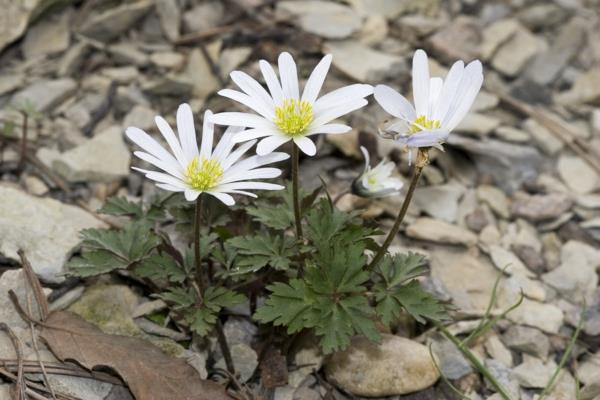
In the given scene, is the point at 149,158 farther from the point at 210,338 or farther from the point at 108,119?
the point at 108,119

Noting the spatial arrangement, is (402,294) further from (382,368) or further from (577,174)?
(577,174)

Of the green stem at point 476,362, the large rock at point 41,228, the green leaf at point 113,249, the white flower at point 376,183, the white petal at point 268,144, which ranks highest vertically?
the white petal at point 268,144

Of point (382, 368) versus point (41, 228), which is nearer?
point (382, 368)

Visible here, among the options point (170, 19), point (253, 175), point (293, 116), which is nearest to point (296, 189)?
point (253, 175)

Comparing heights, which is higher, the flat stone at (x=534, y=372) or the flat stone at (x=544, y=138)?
the flat stone at (x=544, y=138)

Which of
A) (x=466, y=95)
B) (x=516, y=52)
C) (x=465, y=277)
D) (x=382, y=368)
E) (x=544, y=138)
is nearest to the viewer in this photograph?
(x=466, y=95)

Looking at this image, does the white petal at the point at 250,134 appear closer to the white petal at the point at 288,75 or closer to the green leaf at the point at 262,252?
the white petal at the point at 288,75

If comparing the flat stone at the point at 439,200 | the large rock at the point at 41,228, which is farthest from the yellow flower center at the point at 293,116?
the flat stone at the point at 439,200

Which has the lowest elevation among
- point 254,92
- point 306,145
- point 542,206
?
point 542,206
